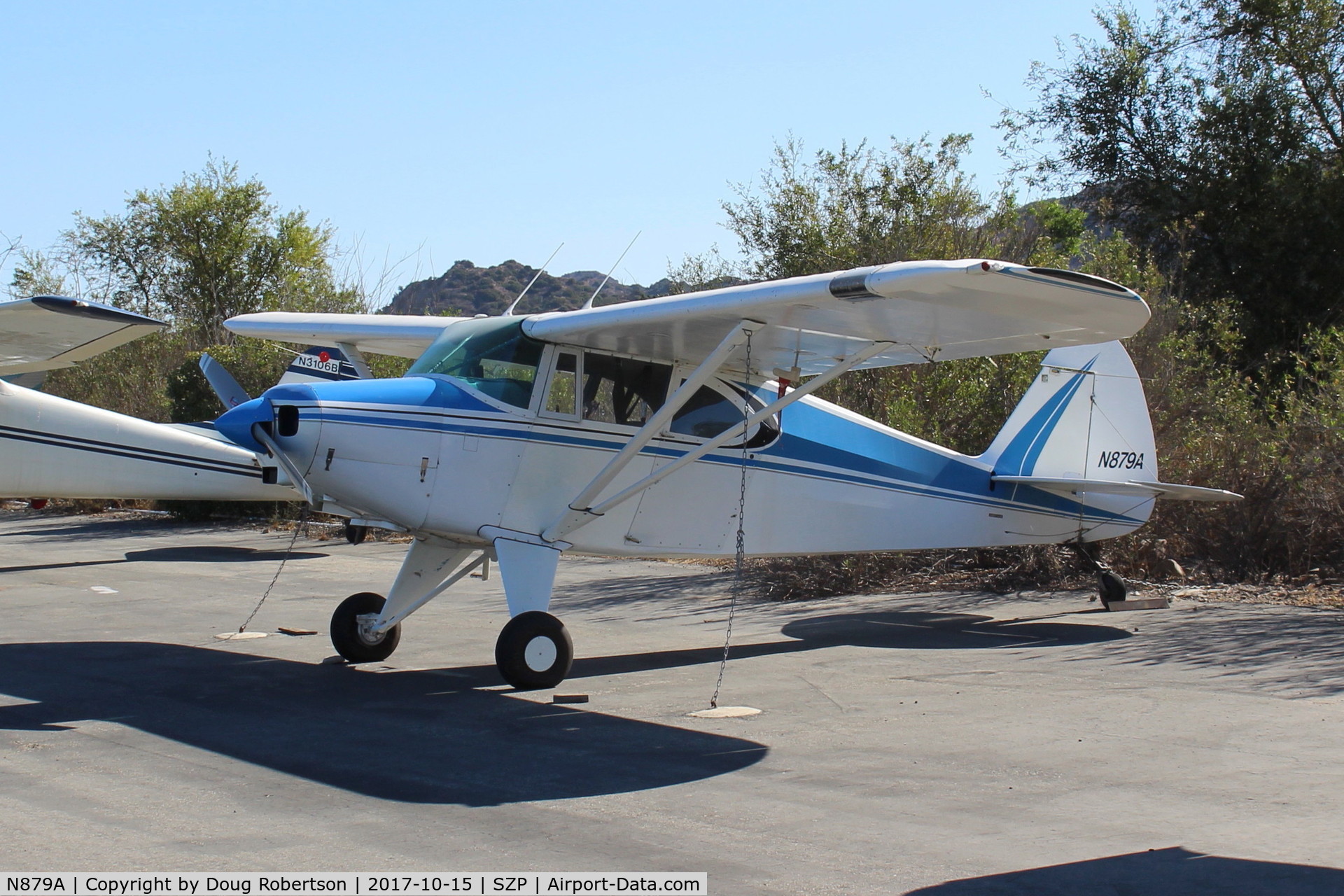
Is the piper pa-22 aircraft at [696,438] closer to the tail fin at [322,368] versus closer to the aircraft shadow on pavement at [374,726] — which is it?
the aircraft shadow on pavement at [374,726]

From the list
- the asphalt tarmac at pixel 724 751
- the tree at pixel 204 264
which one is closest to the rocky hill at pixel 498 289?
the tree at pixel 204 264

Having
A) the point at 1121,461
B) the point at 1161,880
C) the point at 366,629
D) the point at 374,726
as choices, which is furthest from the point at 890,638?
the point at 1161,880

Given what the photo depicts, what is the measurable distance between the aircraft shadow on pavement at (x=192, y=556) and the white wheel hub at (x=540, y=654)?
28.5ft

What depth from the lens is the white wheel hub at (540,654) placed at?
23.7 ft

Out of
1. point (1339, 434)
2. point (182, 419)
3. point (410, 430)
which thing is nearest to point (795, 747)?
point (410, 430)

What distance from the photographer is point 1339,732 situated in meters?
5.93

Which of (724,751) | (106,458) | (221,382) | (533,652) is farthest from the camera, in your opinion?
(106,458)

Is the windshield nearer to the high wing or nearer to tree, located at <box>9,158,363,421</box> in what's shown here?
the high wing

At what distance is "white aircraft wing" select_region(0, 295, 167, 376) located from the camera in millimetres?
11195

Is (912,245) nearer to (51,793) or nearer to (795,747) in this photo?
(795,747)

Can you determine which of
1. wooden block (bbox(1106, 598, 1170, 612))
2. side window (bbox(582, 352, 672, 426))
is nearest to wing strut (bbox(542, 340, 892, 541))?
side window (bbox(582, 352, 672, 426))

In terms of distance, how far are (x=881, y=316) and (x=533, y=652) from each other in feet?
9.85

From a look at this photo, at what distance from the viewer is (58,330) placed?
13125 mm
